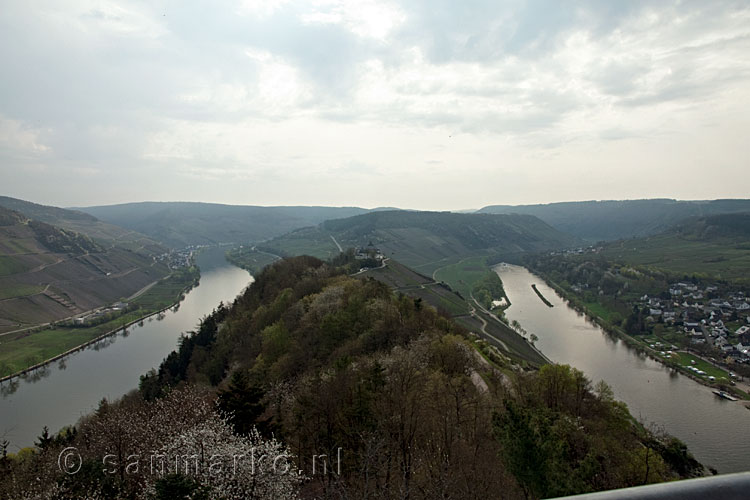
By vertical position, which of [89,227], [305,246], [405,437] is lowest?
[305,246]

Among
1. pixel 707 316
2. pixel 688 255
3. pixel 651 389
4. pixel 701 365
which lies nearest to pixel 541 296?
pixel 707 316

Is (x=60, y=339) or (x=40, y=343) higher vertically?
(x=40, y=343)

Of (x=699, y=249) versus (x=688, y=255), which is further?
(x=699, y=249)

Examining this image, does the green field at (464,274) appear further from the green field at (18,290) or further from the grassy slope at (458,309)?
the green field at (18,290)

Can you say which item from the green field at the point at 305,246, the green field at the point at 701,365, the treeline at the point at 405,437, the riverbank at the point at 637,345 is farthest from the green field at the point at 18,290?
the green field at the point at 701,365

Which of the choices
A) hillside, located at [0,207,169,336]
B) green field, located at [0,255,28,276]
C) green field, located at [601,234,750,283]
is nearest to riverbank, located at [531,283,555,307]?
green field, located at [601,234,750,283]

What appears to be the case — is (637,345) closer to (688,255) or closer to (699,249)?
(688,255)
